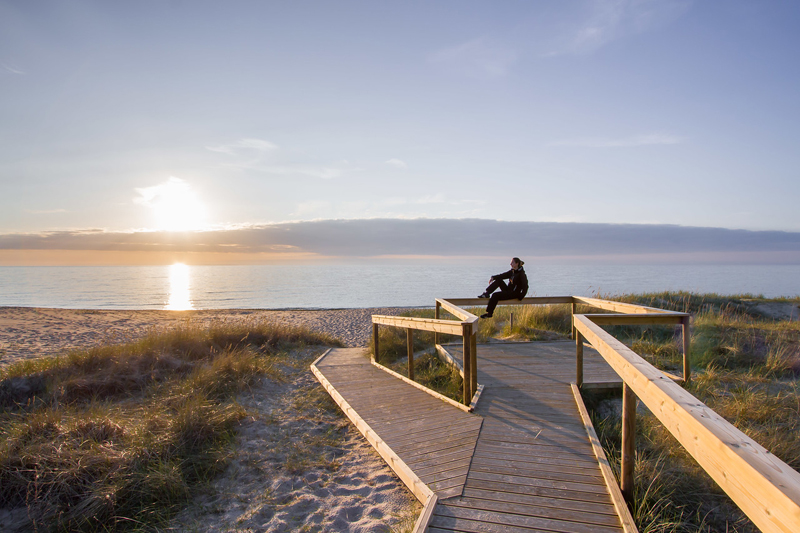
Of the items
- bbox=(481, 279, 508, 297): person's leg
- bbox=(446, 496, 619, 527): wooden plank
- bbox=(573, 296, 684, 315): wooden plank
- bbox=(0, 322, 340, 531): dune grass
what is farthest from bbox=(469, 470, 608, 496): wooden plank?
bbox=(481, 279, 508, 297): person's leg

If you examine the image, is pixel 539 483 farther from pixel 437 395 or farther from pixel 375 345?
pixel 375 345

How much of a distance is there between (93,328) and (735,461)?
21629 mm

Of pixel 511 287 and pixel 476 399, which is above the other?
pixel 511 287

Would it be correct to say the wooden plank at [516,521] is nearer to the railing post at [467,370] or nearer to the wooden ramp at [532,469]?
the wooden ramp at [532,469]

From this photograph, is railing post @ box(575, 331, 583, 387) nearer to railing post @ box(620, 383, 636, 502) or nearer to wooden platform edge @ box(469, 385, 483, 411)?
wooden platform edge @ box(469, 385, 483, 411)

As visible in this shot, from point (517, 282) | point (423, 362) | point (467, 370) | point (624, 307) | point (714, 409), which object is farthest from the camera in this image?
point (423, 362)

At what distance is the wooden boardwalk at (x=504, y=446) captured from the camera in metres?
3.34

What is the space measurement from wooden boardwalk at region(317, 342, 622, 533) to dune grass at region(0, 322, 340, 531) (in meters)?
2.01

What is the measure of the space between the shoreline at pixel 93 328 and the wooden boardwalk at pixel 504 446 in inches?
283

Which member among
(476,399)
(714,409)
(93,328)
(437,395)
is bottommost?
(93,328)

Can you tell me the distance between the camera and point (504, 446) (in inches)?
176

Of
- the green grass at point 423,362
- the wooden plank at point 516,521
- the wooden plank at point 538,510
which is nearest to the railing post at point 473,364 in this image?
the green grass at point 423,362

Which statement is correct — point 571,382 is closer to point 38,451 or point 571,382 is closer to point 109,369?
point 38,451

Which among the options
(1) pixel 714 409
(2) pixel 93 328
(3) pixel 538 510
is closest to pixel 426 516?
(3) pixel 538 510
